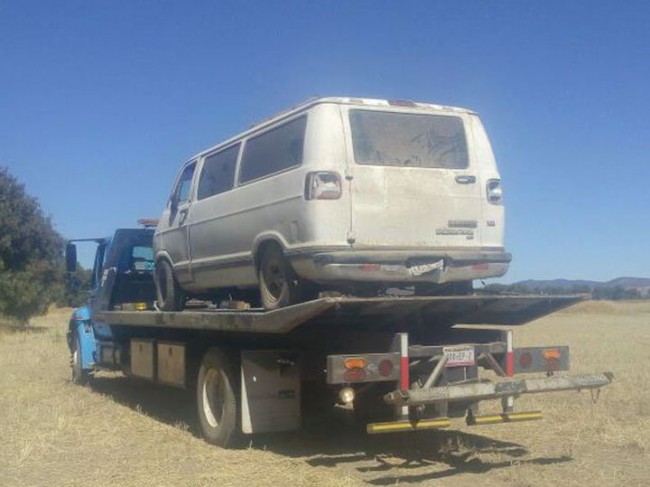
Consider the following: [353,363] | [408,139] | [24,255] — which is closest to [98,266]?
[408,139]

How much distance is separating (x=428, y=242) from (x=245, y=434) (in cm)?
273

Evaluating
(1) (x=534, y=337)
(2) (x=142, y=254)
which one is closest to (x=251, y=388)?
(2) (x=142, y=254)

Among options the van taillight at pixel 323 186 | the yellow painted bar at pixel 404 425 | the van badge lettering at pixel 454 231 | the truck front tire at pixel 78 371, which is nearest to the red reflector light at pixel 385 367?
the yellow painted bar at pixel 404 425

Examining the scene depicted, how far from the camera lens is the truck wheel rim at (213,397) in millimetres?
9336

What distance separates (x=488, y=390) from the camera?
7.64 metres

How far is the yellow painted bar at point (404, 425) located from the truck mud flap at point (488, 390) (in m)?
0.19

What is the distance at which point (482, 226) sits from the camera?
8.36 meters

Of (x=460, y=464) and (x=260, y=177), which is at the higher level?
(x=260, y=177)

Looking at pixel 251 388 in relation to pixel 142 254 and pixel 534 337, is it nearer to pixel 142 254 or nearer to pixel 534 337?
pixel 142 254

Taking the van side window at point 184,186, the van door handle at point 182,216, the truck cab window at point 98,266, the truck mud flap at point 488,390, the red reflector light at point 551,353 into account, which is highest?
the van side window at point 184,186

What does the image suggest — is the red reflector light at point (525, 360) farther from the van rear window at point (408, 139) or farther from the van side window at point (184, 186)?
the van side window at point (184, 186)

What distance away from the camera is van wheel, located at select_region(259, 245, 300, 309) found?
8180 mm

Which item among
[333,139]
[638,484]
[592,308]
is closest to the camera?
[638,484]

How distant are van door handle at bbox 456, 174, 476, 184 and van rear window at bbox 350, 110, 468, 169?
0.13m
